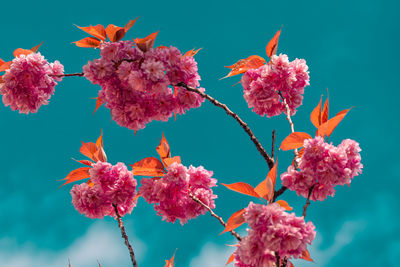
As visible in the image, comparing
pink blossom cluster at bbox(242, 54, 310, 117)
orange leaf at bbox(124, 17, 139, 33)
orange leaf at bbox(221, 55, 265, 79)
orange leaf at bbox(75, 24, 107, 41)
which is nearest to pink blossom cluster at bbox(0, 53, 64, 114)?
orange leaf at bbox(75, 24, 107, 41)

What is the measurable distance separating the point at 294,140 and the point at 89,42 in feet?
5.45

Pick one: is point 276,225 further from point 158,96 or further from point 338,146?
point 158,96

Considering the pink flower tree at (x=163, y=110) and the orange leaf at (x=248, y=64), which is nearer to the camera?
the pink flower tree at (x=163, y=110)

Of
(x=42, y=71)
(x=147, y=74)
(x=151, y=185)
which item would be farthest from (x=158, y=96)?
(x=42, y=71)

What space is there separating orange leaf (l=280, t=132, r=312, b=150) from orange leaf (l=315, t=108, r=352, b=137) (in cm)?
8

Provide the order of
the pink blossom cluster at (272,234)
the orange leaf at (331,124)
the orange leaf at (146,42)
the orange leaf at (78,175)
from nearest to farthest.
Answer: the pink blossom cluster at (272,234) → the orange leaf at (331,124) → the orange leaf at (146,42) → the orange leaf at (78,175)

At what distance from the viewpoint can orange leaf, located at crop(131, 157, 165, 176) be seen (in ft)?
9.05

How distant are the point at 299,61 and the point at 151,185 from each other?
1548 mm

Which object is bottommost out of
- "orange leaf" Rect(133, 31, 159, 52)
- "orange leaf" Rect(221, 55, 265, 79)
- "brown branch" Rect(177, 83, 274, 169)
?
"brown branch" Rect(177, 83, 274, 169)

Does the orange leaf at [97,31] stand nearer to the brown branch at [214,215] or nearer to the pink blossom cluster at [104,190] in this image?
the pink blossom cluster at [104,190]

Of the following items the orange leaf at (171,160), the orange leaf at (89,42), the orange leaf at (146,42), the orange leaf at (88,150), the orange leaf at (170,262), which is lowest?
the orange leaf at (170,262)

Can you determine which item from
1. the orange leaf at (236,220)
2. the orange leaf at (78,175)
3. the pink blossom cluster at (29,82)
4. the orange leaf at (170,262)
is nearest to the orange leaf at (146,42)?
the pink blossom cluster at (29,82)

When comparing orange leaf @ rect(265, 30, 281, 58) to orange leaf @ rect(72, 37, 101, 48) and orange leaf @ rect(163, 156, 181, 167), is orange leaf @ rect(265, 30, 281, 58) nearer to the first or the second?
orange leaf @ rect(163, 156, 181, 167)

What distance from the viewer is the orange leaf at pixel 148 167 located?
9.05 feet
